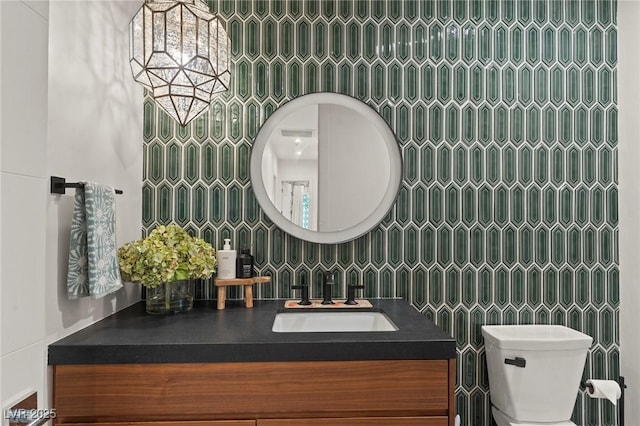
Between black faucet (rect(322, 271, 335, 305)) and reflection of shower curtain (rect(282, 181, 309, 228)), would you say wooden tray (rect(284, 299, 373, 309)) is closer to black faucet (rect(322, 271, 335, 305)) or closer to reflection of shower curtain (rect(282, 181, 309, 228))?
black faucet (rect(322, 271, 335, 305))

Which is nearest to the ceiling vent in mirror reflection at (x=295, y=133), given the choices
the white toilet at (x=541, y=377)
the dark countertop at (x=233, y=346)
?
the dark countertop at (x=233, y=346)

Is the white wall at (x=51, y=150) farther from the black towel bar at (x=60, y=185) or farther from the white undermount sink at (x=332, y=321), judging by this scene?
the white undermount sink at (x=332, y=321)

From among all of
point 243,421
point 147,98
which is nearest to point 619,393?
point 243,421

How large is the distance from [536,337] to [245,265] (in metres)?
1.33

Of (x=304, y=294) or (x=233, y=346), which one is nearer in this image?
(x=233, y=346)

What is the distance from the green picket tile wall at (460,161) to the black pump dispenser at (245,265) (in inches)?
5.2

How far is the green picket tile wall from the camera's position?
2.16m

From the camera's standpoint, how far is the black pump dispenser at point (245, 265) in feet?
6.57

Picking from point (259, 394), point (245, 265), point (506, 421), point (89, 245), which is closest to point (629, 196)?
point (506, 421)

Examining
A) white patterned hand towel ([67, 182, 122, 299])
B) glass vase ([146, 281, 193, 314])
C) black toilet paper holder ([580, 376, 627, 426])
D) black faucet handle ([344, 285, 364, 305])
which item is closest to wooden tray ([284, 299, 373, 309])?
black faucet handle ([344, 285, 364, 305])

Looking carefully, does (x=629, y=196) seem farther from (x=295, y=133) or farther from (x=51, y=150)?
(x=51, y=150)

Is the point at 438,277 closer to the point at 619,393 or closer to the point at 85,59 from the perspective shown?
the point at 619,393

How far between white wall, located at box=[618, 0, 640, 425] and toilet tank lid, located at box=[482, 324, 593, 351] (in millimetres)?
285

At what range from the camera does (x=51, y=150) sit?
1.35m
